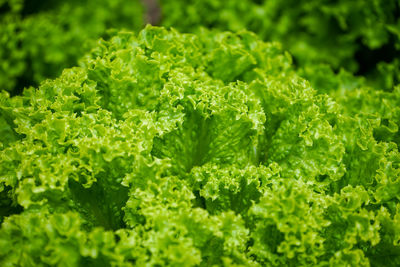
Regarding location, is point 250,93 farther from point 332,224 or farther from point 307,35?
point 307,35

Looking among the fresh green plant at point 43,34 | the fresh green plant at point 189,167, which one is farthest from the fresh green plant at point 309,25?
the fresh green plant at point 189,167

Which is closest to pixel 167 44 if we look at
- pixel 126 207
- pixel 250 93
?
pixel 250 93

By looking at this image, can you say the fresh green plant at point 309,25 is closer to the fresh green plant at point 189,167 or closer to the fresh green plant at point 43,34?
the fresh green plant at point 43,34

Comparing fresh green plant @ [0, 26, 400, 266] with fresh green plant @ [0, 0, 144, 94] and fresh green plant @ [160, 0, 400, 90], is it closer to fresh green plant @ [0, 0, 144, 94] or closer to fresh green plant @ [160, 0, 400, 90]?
fresh green plant @ [160, 0, 400, 90]

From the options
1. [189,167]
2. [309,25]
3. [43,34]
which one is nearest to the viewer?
[189,167]

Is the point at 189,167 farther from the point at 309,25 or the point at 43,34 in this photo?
the point at 43,34

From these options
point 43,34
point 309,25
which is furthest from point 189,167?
point 43,34

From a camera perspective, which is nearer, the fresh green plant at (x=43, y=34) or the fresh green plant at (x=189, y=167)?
the fresh green plant at (x=189, y=167)
